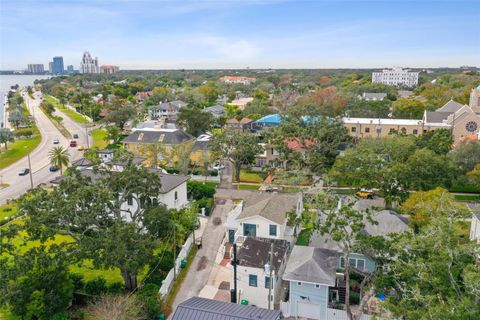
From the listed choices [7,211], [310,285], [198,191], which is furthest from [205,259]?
[7,211]

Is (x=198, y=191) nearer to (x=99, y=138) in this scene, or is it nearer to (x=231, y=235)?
(x=231, y=235)

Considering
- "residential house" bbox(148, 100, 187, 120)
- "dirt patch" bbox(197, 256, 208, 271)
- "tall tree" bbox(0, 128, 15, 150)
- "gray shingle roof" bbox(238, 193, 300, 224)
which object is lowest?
"dirt patch" bbox(197, 256, 208, 271)

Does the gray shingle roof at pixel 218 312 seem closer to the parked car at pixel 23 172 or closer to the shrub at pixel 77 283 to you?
Result: the shrub at pixel 77 283

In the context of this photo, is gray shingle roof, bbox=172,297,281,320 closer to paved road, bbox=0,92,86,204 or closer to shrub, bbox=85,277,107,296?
shrub, bbox=85,277,107,296

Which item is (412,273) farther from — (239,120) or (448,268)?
(239,120)

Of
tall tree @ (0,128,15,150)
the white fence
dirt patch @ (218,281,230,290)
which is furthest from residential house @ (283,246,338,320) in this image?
→ tall tree @ (0,128,15,150)
